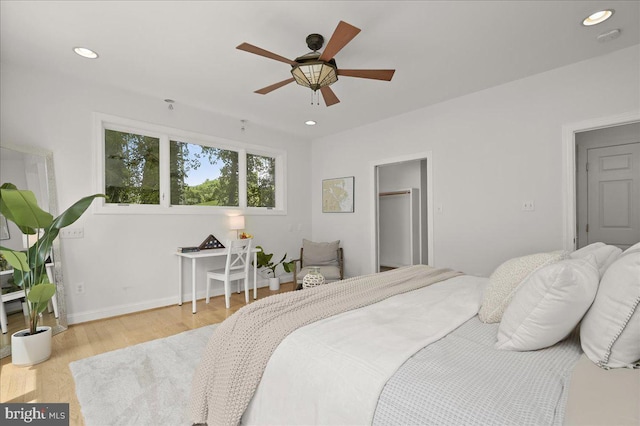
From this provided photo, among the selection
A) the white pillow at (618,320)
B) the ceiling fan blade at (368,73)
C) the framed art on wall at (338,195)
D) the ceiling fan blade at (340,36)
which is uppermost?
the ceiling fan blade at (340,36)

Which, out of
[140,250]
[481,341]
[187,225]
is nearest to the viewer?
[481,341]

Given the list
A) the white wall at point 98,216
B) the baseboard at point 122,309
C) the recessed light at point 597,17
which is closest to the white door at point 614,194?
the recessed light at point 597,17

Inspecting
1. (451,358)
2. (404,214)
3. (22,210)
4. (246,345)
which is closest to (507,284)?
(451,358)

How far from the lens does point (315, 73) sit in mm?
2441

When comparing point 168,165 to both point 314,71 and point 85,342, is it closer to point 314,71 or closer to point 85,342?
point 85,342

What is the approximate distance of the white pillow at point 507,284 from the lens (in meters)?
1.43

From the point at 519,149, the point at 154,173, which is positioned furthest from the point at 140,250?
the point at 519,149

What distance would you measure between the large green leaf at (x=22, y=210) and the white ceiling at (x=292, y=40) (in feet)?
4.32

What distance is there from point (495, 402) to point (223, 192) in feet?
14.2

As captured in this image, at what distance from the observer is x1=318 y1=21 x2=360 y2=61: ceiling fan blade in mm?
1839

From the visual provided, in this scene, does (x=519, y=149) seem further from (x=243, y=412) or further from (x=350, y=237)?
(x=243, y=412)

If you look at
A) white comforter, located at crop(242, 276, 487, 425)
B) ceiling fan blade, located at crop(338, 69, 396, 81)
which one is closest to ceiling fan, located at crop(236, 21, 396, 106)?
ceiling fan blade, located at crop(338, 69, 396, 81)

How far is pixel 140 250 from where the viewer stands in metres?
3.69

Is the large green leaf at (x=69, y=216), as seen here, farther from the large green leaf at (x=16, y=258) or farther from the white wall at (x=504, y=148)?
the white wall at (x=504, y=148)
